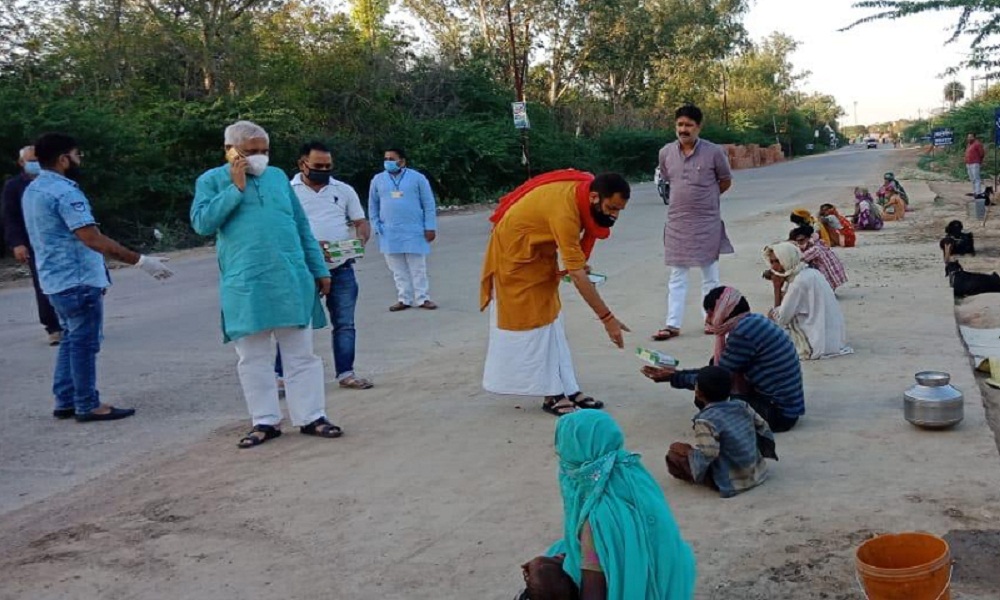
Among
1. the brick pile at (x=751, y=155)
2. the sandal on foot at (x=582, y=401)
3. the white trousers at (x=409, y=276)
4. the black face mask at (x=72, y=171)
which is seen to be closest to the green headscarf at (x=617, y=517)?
the sandal on foot at (x=582, y=401)

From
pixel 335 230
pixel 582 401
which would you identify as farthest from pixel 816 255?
pixel 335 230

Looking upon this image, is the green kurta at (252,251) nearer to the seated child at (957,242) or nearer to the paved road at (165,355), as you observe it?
the paved road at (165,355)

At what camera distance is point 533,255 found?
538cm

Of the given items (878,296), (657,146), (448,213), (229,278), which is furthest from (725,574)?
(657,146)

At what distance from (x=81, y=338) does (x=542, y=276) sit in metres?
3.09

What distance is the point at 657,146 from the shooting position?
143 feet

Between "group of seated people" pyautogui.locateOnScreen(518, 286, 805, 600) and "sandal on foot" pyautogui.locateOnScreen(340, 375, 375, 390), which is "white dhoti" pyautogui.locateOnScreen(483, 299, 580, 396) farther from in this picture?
"group of seated people" pyautogui.locateOnScreen(518, 286, 805, 600)

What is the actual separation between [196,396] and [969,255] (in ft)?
32.6

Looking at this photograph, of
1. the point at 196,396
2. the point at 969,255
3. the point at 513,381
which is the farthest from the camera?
the point at 969,255

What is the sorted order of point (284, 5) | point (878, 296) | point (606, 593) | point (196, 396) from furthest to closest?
point (284, 5)
point (878, 296)
point (196, 396)
point (606, 593)

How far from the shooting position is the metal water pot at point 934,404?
4.76 m

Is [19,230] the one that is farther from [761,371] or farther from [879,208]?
[879,208]

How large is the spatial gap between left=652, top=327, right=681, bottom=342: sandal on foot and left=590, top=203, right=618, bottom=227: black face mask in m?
2.73

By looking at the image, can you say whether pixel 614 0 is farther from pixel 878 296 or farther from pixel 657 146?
pixel 878 296
